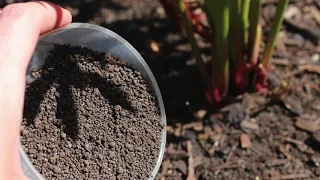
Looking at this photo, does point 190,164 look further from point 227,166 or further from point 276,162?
point 276,162

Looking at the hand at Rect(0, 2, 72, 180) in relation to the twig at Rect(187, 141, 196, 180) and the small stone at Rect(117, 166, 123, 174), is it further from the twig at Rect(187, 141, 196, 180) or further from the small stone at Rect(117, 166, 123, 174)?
the twig at Rect(187, 141, 196, 180)

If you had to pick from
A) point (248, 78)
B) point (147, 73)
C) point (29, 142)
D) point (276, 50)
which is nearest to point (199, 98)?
point (248, 78)

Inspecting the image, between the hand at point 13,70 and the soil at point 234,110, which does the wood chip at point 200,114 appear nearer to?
the soil at point 234,110

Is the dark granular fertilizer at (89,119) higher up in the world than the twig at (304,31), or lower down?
higher up

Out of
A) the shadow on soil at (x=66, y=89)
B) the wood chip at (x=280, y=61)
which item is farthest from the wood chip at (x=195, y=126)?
the shadow on soil at (x=66, y=89)

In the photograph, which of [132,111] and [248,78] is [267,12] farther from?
[132,111]

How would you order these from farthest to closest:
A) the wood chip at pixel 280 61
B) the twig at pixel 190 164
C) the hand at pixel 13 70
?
the wood chip at pixel 280 61
the twig at pixel 190 164
the hand at pixel 13 70

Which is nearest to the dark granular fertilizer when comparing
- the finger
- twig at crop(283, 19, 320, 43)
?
the finger
